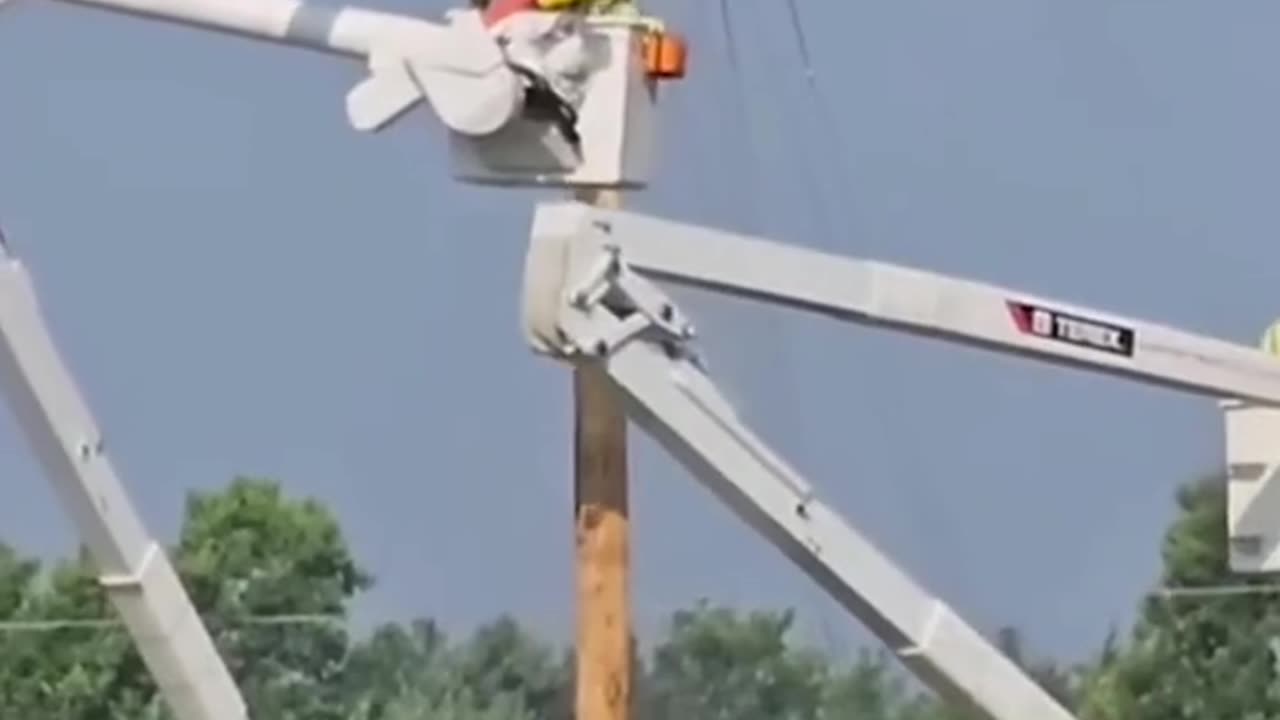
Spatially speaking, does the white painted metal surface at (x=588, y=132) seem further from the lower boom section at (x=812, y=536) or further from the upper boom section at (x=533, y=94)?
the lower boom section at (x=812, y=536)

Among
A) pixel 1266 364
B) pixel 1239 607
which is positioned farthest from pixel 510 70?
pixel 1239 607

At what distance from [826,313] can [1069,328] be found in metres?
0.54

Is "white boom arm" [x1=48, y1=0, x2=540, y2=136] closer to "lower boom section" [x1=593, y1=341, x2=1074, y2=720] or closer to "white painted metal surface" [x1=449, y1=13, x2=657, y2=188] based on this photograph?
"white painted metal surface" [x1=449, y1=13, x2=657, y2=188]

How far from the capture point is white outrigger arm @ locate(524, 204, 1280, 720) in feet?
29.7

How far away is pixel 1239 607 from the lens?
1562 centimetres

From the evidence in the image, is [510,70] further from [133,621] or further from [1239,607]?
[1239,607]

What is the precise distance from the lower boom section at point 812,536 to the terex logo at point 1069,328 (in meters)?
0.53

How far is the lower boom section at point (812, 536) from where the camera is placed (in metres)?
9.21

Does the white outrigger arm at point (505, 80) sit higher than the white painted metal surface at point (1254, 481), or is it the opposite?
the white outrigger arm at point (505, 80)

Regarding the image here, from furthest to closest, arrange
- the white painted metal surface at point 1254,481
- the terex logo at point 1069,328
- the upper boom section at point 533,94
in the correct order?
the white painted metal surface at point 1254,481 → the terex logo at point 1069,328 → the upper boom section at point 533,94

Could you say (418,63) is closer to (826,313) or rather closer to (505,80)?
(505,80)

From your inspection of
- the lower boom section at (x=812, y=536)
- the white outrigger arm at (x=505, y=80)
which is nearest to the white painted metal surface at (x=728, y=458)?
the lower boom section at (x=812, y=536)

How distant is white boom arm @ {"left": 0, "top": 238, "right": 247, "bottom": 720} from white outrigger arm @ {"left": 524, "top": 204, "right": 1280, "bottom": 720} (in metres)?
1.51

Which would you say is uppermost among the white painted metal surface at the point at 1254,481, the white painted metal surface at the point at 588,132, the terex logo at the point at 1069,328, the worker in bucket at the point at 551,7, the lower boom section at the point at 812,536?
the worker in bucket at the point at 551,7
